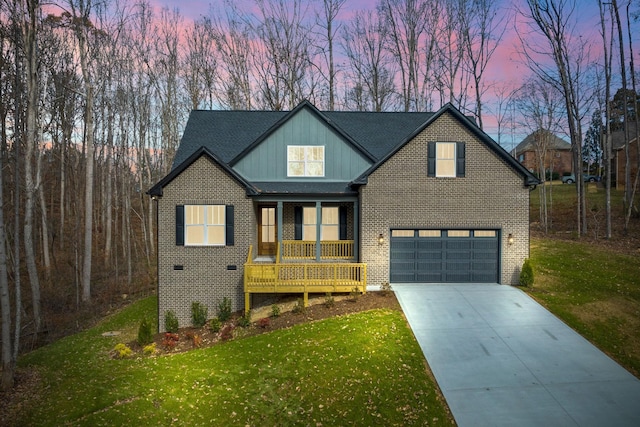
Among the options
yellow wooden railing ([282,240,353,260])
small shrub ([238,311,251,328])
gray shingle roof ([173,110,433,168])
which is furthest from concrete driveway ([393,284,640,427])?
gray shingle roof ([173,110,433,168])

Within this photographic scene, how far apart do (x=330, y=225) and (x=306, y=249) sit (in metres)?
1.51

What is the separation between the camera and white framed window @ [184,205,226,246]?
44.4 feet

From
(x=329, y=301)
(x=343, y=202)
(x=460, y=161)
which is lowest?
(x=329, y=301)

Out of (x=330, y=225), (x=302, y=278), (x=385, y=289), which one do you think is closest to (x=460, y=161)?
(x=385, y=289)

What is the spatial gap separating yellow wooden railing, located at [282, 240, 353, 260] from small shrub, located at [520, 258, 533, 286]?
6.45m

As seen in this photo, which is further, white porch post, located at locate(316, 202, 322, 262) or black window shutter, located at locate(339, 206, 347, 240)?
black window shutter, located at locate(339, 206, 347, 240)

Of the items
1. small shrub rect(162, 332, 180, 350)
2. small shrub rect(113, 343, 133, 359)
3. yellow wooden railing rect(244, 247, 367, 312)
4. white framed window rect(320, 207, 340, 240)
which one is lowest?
small shrub rect(113, 343, 133, 359)

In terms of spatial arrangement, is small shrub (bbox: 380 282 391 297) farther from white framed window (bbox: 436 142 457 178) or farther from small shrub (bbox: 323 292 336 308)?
white framed window (bbox: 436 142 457 178)

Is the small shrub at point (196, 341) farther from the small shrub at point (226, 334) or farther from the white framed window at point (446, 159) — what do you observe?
the white framed window at point (446, 159)

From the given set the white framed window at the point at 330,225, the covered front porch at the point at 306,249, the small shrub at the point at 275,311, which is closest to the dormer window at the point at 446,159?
the covered front porch at the point at 306,249

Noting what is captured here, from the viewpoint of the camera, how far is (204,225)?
44.6 feet

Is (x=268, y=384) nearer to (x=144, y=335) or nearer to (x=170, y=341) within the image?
(x=170, y=341)

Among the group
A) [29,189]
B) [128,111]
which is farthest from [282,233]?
[128,111]

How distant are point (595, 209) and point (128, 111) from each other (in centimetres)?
3597
